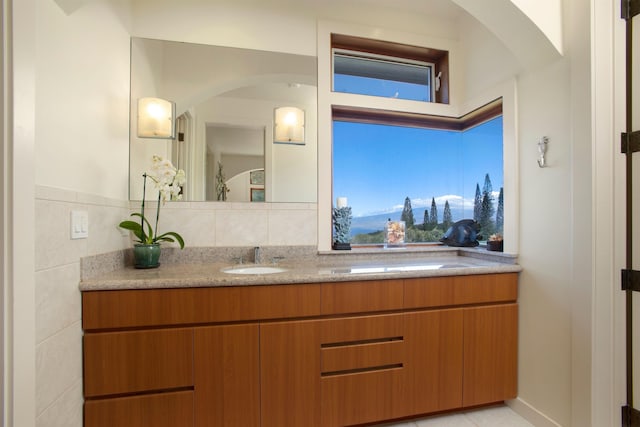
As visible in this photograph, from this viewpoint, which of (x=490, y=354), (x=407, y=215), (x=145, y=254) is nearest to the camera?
(x=145, y=254)

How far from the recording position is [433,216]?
2525 millimetres

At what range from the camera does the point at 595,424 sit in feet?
4.40

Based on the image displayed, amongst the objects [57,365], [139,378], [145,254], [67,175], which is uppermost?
[67,175]

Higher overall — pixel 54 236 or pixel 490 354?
pixel 54 236

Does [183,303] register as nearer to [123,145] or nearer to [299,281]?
[299,281]

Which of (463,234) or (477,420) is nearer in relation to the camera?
(477,420)

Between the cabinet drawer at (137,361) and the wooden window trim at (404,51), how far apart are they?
224 cm

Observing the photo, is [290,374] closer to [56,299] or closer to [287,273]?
[287,273]

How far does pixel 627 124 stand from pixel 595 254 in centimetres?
65

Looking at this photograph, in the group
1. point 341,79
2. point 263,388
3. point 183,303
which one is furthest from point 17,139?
point 341,79

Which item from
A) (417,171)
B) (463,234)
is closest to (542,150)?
(463,234)

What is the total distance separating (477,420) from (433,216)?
1.49m

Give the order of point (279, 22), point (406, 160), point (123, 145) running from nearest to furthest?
point (123, 145)
point (279, 22)
point (406, 160)

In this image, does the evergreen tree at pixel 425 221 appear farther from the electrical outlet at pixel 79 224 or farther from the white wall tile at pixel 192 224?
the electrical outlet at pixel 79 224
